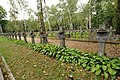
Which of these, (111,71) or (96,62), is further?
(96,62)

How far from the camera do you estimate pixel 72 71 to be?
5.83 metres

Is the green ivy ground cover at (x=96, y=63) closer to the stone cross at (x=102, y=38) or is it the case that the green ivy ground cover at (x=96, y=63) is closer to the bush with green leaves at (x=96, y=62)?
the bush with green leaves at (x=96, y=62)

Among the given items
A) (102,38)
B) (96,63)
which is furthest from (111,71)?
(102,38)

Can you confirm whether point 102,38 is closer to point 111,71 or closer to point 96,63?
point 96,63

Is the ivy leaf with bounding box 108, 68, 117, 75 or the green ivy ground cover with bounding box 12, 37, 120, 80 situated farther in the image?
the green ivy ground cover with bounding box 12, 37, 120, 80

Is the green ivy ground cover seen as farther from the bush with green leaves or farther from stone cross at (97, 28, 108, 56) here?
stone cross at (97, 28, 108, 56)

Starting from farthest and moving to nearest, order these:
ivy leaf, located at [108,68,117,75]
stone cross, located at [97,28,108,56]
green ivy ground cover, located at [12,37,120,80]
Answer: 1. stone cross, located at [97,28,108,56]
2. green ivy ground cover, located at [12,37,120,80]
3. ivy leaf, located at [108,68,117,75]

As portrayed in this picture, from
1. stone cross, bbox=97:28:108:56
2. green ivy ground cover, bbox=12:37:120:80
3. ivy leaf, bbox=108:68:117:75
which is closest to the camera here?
ivy leaf, bbox=108:68:117:75

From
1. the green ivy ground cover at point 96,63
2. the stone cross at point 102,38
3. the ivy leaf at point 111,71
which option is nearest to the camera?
the ivy leaf at point 111,71

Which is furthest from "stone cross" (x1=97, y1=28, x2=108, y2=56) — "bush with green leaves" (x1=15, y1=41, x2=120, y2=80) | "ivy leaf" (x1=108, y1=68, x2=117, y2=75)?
"ivy leaf" (x1=108, y1=68, x2=117, y2=75)

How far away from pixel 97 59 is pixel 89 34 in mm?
12574

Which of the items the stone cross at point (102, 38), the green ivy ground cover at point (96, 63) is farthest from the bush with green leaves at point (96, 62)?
the stone cross at point (102, 38)

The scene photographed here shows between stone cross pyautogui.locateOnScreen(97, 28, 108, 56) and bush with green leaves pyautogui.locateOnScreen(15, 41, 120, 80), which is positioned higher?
stone cross pyautogui.locateOnScreen(97, 28, 108, 56)

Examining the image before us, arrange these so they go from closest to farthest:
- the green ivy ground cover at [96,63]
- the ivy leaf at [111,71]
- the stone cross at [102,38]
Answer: the ivy leaf at [111,71]
the green ivy ground cover at [96,63]
the stone cross at [102,38]
